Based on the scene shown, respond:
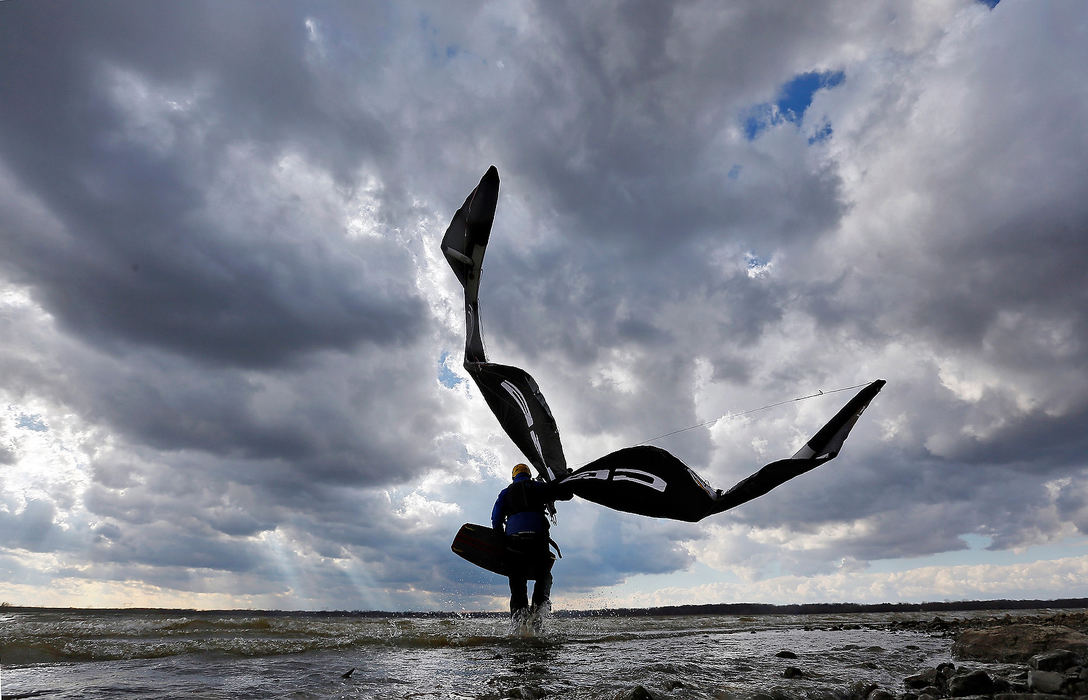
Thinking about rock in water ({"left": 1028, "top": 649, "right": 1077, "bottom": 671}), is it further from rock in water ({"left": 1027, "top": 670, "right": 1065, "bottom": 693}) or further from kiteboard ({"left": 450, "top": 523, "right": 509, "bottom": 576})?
kiteboard ({"left": 450, "top": 523, "right": 509, "bottom": 576})

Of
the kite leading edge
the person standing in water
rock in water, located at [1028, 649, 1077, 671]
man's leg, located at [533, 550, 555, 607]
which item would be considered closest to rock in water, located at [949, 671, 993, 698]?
rock in water, located at [1028, 649, 1077, 671]


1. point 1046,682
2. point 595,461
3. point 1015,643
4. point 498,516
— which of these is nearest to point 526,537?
point 498,516

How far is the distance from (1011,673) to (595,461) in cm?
595

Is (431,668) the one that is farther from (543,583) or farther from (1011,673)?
(1011,673)

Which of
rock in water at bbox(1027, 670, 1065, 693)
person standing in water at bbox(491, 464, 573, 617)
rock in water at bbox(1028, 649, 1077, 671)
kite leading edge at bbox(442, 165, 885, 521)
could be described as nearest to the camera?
rock in water at bbox(1027, 670, 1065, 693)

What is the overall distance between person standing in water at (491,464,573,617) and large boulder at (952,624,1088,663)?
22.7 ft

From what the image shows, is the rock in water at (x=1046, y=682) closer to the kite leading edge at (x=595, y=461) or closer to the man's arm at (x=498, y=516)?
the kite leading edge at (x=595, y=461)

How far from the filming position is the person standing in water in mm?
11312

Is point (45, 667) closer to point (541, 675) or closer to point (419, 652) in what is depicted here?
point (419, 652)

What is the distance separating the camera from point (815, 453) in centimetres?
887

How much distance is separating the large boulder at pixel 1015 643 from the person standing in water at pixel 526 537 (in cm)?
691

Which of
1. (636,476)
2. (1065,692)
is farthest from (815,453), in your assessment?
(1065,692)

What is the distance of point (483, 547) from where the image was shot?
453 inches

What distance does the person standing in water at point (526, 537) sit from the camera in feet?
37.1
